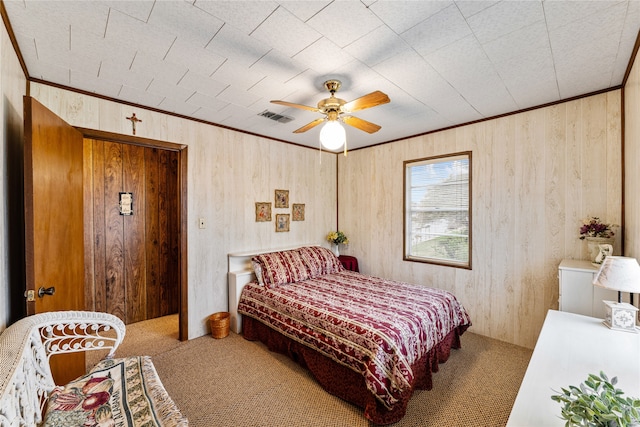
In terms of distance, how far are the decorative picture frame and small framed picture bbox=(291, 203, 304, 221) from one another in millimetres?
435

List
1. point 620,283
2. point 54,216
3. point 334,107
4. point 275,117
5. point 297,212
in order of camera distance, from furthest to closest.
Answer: point 297,212 < point 275,117 < point 334,107 < point 54,216 < point 620,283

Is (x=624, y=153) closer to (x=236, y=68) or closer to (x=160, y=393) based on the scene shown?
(x=236, y=68)

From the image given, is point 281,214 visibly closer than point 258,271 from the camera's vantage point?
No

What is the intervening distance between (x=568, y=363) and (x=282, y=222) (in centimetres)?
333

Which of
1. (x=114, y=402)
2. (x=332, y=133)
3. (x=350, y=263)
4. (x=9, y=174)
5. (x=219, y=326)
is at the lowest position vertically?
(x=219, y=326)

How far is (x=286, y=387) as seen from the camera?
2.30m

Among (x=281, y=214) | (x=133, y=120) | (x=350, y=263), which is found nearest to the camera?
(x=133, y=120)

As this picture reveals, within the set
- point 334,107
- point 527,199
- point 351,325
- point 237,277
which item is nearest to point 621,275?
point 527,199

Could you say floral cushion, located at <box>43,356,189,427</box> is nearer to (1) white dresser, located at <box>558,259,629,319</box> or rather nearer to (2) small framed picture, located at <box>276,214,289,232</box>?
(2) small framed picture, located at <box>276,214,289,232</box>

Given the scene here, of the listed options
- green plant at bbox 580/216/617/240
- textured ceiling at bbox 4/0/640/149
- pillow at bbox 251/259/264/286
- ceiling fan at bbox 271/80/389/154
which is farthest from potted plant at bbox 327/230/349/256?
green plant at bbox 580/216/617/240

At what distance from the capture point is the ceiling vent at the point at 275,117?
9.74 ft

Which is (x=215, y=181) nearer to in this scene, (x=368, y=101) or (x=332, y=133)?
(x=332, y=133)

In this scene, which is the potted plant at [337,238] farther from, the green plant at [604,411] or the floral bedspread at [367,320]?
the green plant at [604,411]

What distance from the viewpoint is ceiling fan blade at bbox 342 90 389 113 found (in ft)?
6.10
